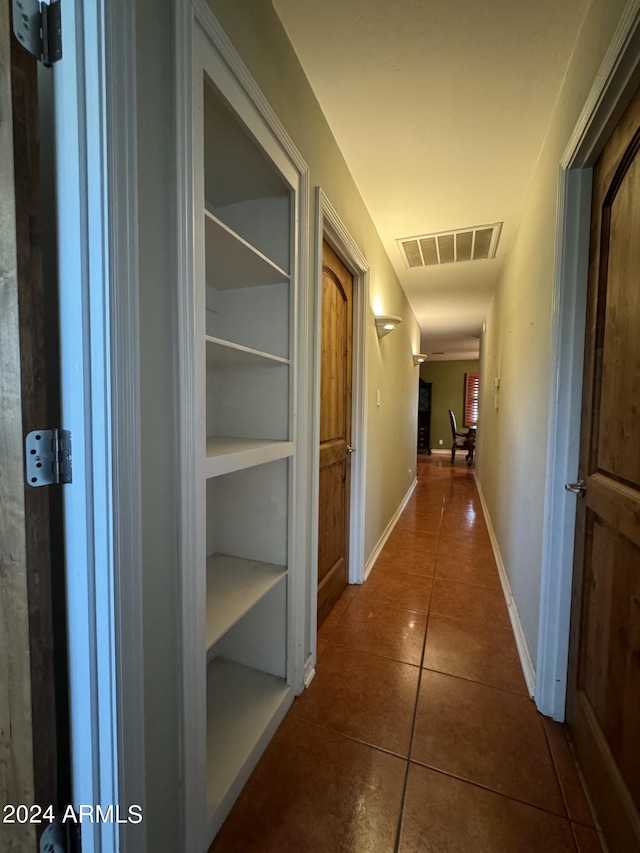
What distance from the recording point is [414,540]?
321 centimetres

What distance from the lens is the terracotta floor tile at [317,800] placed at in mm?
973

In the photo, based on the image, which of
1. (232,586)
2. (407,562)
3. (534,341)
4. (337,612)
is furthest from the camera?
(407,562)

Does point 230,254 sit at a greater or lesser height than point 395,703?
greater

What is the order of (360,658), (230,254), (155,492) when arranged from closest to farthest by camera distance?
(155,492) < (230,254) < (360,658)

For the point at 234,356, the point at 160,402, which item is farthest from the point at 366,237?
the point at 160,402

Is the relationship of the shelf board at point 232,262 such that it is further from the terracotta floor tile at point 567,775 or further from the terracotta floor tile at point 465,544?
the terracotta floor tile at point 465,544

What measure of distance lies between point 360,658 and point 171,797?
105 centimetres

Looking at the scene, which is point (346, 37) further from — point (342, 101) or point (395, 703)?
point (395, 703)

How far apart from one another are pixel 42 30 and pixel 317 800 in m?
1.99

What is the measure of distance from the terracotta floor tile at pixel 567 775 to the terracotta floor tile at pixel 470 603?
2.09ft

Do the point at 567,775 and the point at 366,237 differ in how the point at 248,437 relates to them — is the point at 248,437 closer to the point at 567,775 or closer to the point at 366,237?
the point at 567,775

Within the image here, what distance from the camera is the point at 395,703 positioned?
1437 millimetres

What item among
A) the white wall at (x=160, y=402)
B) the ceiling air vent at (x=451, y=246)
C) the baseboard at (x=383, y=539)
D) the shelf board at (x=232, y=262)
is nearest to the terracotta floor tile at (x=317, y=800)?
the white wall at (x=160, y=402)

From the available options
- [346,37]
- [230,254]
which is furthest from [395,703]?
[346,37]
